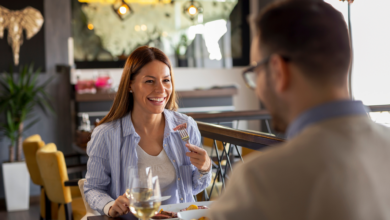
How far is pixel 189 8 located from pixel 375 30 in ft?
8.99

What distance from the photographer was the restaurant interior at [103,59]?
512 centimetres

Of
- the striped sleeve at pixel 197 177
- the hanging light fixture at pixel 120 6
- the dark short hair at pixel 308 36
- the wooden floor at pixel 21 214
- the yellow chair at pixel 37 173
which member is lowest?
the wooden floor at pixel 21 214

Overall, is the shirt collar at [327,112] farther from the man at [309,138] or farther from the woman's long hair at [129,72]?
the woman's long hair at [129,72]

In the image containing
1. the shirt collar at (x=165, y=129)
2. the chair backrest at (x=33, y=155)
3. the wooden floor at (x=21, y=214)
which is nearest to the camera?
the shirt collar at (x=165, y=129)

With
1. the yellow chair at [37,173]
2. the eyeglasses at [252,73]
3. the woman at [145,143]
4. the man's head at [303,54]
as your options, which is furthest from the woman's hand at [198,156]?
the yellow chair at [37,173]

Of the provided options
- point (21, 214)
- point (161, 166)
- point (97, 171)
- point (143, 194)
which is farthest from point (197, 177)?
point (21, 214)

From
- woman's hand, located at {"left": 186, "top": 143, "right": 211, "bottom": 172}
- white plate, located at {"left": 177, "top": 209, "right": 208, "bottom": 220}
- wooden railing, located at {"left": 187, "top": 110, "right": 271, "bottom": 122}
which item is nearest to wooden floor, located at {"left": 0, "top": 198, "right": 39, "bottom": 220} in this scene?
wooden railing, located at {"left": 187, "top": 110, "right": 271, "bottom": 122}

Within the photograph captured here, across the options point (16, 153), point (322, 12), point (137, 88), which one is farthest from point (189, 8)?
point (322, 12)

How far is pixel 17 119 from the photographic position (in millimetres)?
5465

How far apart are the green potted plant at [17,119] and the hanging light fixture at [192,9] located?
2.43 meters

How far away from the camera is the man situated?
1.99ft

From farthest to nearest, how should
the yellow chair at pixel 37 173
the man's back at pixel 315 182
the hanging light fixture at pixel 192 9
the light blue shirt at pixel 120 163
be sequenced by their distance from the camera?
the hanging light fixture at pixel 192 9, the yellow chair at pixel 37 173, the light blue shirt at pixel 120 163, the man's back at pixel 315 182

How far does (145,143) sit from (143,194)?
2.81ft

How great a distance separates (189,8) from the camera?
6.37 meters
